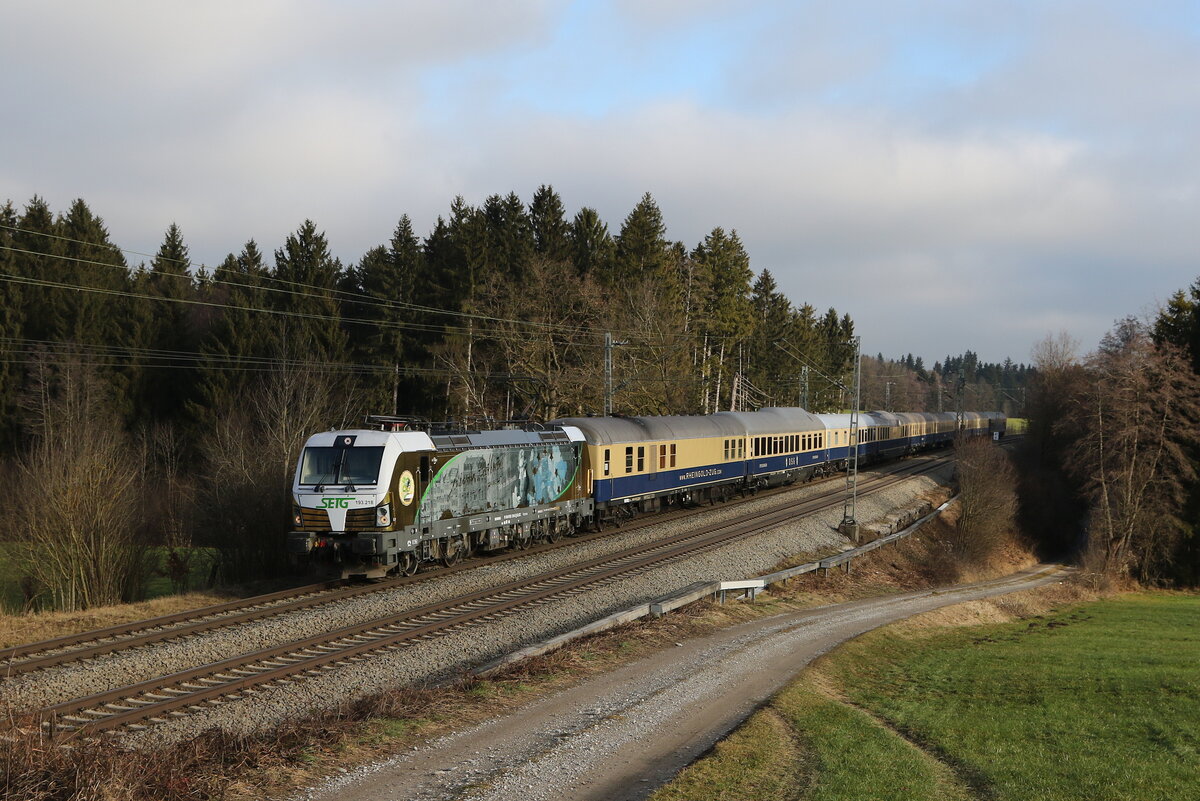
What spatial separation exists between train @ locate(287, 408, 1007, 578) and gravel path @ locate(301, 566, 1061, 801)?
7770mm

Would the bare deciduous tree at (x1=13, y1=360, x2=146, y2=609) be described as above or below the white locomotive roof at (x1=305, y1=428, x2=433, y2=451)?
below

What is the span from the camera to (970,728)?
1523cm

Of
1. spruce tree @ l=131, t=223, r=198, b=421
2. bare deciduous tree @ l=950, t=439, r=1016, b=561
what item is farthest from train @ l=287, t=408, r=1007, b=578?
spruce tree @ l=131, t=223, r=198, b=421

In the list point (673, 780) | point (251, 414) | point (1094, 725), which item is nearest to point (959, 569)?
point (1094, 725)

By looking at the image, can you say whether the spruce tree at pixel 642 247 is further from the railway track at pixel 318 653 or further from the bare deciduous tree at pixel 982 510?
the railway track at pixel 318 653

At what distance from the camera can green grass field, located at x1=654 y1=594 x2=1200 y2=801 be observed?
10914 mm

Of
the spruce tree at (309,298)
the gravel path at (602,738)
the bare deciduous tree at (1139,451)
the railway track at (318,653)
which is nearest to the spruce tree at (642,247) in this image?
the spruce tree at (309,298)

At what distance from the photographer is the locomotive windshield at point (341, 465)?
21.4m

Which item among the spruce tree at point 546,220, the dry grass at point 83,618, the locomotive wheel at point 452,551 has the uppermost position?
the spruce tree at point 546,220

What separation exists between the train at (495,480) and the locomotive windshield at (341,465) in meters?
0.02

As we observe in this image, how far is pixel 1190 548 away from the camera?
50188mm

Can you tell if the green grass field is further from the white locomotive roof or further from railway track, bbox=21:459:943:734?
the white locomotive roof

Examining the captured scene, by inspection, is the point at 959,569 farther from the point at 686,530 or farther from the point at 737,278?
the point at 737,278

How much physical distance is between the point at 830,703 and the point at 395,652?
7.34 metres
